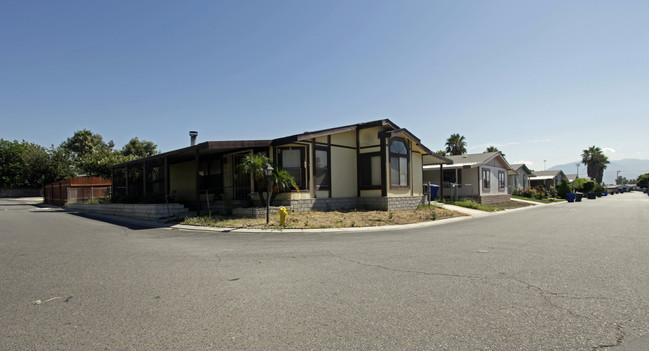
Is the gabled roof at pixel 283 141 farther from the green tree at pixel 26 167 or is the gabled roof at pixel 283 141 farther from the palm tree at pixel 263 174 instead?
the green tree at pixel 26 167

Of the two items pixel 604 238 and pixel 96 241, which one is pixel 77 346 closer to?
pixel 96 241

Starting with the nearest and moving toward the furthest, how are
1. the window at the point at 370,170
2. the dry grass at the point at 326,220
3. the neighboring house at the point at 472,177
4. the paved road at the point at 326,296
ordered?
the paved road at the point at 326,296 < the dry grass at the point at 326,220 < the window at the point at 370,170 < the neighboring house at the point at 472,177

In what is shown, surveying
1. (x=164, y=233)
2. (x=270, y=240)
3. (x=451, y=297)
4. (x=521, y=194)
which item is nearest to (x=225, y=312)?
(x=451, y=297)

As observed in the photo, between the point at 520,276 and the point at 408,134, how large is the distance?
13.5m

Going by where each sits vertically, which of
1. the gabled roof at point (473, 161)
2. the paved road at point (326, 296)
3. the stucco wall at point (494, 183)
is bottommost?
the paved road at point (326, 296)

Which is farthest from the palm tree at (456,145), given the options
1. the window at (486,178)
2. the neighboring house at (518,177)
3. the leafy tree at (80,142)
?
the leafy tree at (80,142)

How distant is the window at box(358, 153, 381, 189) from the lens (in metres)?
17.3

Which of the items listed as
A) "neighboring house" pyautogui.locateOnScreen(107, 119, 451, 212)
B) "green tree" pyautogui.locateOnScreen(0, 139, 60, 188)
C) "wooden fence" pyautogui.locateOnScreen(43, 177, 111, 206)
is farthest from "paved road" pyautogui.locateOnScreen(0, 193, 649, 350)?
"green tree" pyautogui.locateOnScreen(0, 139, 60, 188)

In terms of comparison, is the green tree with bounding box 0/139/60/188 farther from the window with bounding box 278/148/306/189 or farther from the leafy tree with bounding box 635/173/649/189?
the leafy tree with bounding box 635/173/649/189

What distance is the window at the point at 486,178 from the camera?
27031 mm

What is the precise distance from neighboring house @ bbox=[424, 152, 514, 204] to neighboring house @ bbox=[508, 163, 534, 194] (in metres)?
8.28

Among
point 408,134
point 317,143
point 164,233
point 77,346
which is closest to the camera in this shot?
point 77,346

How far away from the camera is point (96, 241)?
9133 mm

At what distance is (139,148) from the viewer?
45.8 m
